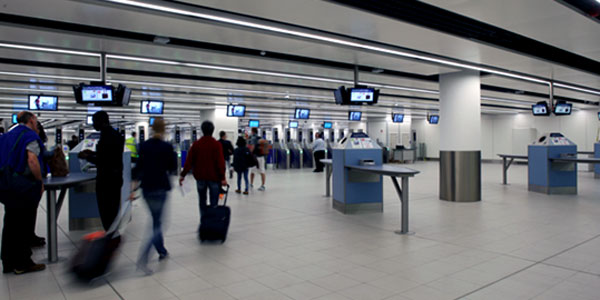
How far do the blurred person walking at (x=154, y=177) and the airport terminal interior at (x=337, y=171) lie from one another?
→ 0.12 metres

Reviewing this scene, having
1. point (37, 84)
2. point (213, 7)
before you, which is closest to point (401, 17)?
point (213, 7)

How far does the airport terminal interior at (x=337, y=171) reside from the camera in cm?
377

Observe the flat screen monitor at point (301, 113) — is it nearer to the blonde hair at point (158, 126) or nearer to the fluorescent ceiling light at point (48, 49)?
the fluorescent ceiling light at point (48, 49)

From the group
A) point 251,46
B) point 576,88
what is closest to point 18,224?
point 251,46

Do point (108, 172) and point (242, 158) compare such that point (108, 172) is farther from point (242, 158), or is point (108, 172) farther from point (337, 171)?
point (242, 158)

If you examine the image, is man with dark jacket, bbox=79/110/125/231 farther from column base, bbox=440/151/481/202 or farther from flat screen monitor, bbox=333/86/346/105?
column base, bbox=440/151/481/202

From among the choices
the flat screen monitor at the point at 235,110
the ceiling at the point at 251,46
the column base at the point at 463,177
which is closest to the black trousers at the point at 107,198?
the ceiling at the point at 251,46

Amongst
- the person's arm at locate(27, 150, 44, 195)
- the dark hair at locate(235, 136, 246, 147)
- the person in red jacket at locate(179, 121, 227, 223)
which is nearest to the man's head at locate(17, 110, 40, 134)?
the person's arm at locate(27, 150, 44, 195)

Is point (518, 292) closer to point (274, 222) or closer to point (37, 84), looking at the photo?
point (274, 222)

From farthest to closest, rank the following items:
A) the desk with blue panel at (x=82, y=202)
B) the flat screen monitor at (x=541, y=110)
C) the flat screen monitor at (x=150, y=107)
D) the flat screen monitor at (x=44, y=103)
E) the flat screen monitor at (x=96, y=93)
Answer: the flat screen monitor at (x=150, y=107) → the flat screen monitor at (x=541, y=110) → the flat screen monitor at (x=44, y=103) → the flat screen monitor at (x=96, y=93) → the desk with blue panel at (x=82, y=202)

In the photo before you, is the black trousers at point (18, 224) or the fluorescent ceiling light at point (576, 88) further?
the fluorescent ceiling light at point (576, 88)

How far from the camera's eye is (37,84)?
1073 centimetres

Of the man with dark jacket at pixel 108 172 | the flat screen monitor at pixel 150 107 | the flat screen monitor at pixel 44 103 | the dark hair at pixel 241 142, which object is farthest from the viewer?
the flat screen monitor at pixel 150 107

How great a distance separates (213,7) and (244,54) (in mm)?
2831
